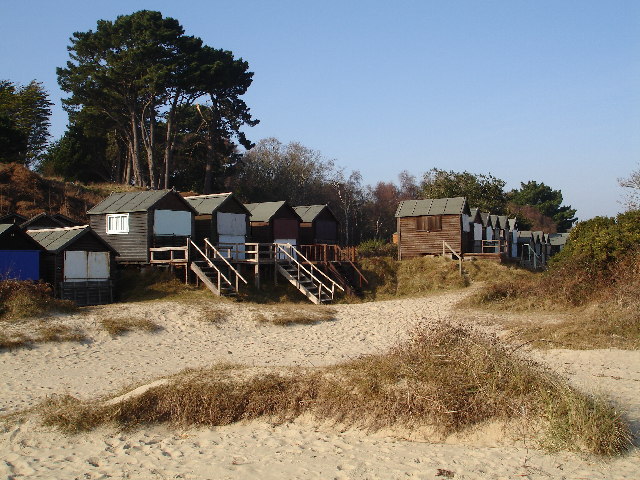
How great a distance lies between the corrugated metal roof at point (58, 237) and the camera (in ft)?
85.4

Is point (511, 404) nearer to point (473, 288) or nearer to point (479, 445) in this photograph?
point (479, 445)

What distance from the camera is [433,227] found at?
135ft

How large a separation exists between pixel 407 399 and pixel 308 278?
22.3m

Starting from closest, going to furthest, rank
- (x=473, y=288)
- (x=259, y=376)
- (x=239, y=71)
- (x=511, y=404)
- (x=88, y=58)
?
1. (x=511, y=404)
2. (x=259, y=376)
3. (x=473, y=288)
4. (x=88, y=58)
5. (x=239, y=71)

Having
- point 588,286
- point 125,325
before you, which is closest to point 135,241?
point 125,325

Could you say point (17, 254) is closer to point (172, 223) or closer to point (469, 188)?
point (172, 223)

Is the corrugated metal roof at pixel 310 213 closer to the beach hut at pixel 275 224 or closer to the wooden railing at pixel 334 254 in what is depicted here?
the beach hut at pixel 275 224

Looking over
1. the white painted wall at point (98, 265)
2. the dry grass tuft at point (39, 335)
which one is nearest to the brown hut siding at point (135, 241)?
the white painted wall at point (98, 265)

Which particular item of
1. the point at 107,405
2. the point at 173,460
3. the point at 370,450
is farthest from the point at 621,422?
the point at 107,405

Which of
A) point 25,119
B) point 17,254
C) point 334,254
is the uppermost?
point 25,119

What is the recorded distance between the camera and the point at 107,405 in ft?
38.7

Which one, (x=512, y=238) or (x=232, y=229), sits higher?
(x=232, y=229)

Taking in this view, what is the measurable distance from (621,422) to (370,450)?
3.96 metres

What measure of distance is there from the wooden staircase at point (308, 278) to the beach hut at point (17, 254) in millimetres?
11747
